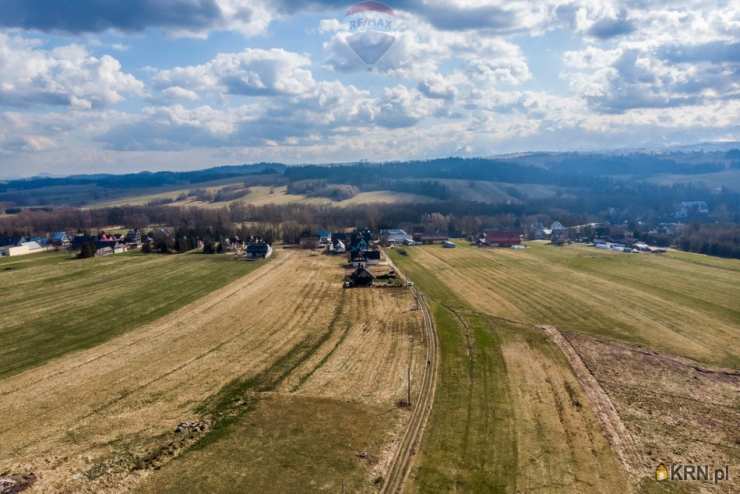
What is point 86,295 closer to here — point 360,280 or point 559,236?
point 360,280

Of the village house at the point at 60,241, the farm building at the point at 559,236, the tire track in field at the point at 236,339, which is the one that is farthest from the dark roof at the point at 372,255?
the village house at the point at 60,241

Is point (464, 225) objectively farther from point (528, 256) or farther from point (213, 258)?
point (213, 258)

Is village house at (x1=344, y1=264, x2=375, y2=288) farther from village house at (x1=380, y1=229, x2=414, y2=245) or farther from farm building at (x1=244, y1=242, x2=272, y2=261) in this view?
village house at (x1=380, y1=229, x2=414, y2=245)

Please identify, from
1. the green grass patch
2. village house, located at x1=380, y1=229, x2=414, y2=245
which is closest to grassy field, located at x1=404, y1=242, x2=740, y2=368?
the green grass patch

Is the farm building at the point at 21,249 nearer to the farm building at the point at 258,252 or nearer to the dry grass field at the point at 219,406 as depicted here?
the farm building at the point at 258,252

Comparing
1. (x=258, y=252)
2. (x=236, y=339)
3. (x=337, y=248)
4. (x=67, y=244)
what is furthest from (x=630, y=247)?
(x=67, y=244)
